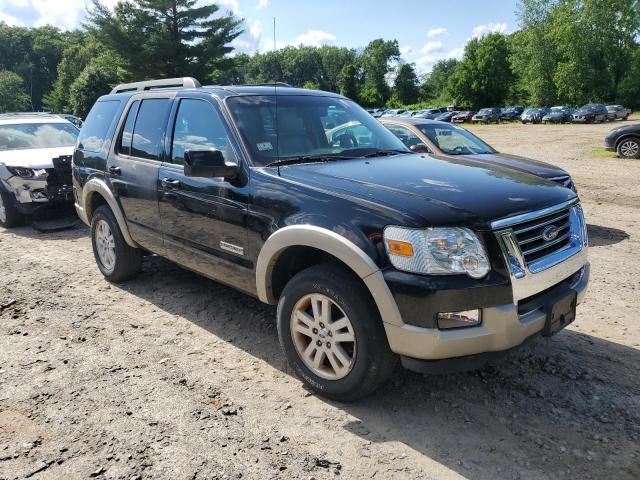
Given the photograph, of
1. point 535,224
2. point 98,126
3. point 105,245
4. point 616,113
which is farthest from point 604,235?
point 616,113

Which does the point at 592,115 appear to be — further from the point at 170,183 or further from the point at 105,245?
the point at 170,183

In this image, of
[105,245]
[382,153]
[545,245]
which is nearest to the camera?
[545,245]

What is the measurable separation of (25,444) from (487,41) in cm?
9051

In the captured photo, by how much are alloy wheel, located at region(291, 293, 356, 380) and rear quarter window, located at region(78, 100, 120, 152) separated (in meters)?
3.23

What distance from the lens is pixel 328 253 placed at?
3158 mm

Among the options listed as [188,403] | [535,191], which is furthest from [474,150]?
[188,403]

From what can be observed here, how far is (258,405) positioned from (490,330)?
4.88 ft

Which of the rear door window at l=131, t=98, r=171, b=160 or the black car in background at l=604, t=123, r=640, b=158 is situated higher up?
the rear door window at l=131, t=98, r=171, b=160

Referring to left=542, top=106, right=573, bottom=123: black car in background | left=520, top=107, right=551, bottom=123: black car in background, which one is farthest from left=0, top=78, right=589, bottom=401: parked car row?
left=520, top=107, right=551, bottom=123: black car in background

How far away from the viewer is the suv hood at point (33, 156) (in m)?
8.19

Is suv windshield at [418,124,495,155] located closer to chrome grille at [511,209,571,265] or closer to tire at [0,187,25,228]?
chrome grille at [511,209,571,265]

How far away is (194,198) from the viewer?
13.3ft

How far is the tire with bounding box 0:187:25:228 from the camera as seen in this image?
825cm

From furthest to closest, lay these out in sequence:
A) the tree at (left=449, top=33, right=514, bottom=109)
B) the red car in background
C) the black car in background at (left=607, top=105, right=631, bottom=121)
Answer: the tree at (left=449, top=33, right=514, bottom=109) → the red car in background → the black car in background at (left=607, top=105, right=631, bottom=121)
